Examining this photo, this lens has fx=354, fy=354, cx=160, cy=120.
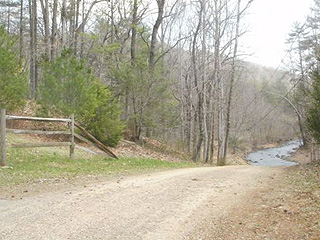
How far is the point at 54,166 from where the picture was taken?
35.7 ft

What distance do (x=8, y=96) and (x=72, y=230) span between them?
35.5 ft

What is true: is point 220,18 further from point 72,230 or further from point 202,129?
point 72,230

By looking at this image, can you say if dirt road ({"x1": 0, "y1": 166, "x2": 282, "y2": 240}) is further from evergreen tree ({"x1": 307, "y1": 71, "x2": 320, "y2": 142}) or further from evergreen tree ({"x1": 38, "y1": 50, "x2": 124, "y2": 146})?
evergreen tree ({"x1": 38, "y1": 50, "x2": 124, "y2": 146})

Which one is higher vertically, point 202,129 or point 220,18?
point 220,18

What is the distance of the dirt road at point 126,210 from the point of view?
489 cm

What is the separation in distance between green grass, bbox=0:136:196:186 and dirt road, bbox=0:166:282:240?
1.80m

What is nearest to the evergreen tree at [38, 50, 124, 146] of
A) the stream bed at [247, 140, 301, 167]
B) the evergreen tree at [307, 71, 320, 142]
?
the evergreen tree at [307, 71, 320, 142]

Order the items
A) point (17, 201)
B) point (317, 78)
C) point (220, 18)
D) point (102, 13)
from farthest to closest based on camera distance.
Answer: point (102, 13)
point (220, 18)
point (317, 78)
point (17, 201)

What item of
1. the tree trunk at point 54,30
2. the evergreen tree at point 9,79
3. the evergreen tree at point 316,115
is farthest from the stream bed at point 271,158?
the evergreen tree at point 9,79

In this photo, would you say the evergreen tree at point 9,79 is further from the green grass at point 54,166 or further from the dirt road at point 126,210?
the dirt road at point 126,210

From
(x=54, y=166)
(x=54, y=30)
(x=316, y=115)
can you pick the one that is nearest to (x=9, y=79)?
(x=54, y=166)

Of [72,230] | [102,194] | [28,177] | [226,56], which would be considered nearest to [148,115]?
[226,56]

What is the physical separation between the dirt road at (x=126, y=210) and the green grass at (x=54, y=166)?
1.80m

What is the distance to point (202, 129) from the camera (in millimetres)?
22000
